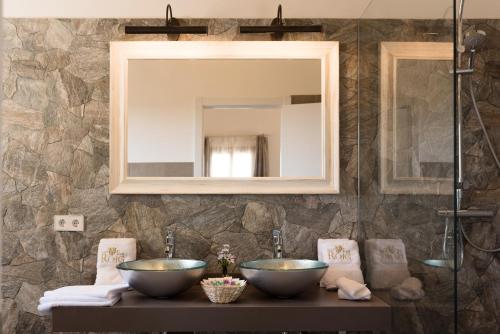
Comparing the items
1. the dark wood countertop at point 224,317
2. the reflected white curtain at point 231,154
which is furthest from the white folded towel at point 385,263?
the reflected white curtain at point 231,154

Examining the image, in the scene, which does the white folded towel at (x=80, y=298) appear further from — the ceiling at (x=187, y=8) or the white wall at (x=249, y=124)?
the ceiling at (x=187, y=8)

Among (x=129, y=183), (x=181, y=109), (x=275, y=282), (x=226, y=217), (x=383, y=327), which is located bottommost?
(x=383, y=327)

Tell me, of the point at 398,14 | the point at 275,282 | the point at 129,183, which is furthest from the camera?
the point at 129,183

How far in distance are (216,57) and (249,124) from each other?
1.38 feet

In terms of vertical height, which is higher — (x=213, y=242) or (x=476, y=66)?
(x=476, y=66)

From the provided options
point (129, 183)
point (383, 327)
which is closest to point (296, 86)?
point (129, 183)

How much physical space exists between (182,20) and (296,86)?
29.4 inches

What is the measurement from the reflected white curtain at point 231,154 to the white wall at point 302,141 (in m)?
0.17

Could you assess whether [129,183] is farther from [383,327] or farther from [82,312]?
[383,327]

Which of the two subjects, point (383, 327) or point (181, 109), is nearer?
point (383, 327)

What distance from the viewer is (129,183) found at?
2.98 meters

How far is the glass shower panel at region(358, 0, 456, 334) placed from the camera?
1.82 metres

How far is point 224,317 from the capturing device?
234cm

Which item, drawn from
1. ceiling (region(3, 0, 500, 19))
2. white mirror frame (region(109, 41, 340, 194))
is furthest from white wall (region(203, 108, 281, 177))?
ceiling (region(3, 0, 500, 19))
